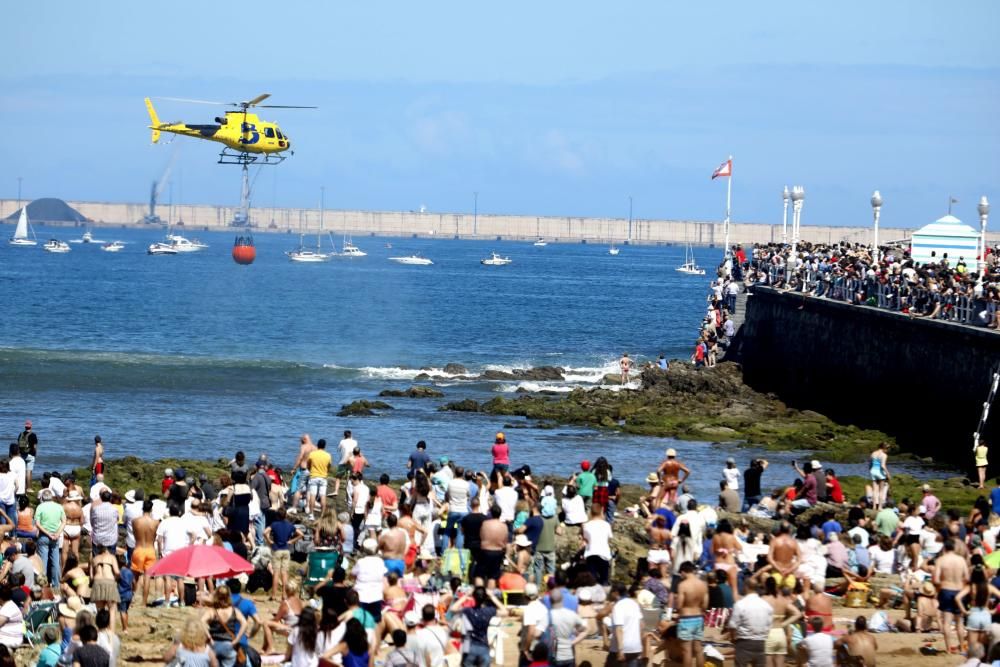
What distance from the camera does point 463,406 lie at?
41625 mm

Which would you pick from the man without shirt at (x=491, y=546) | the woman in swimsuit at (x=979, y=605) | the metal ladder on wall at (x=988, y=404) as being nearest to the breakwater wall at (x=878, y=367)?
the metal ladder on wall at (x=988, y=404)

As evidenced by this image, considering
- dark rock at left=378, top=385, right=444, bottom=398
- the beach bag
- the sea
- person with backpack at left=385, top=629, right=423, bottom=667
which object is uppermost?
person with backpack at left=385, top=629, right=423, bottom=667

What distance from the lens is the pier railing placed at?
3155cm

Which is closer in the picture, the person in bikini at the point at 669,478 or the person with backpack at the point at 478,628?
the person with backpack at the point at 478,628

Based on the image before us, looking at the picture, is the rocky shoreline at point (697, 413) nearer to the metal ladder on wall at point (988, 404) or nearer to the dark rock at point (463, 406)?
the dark rock at point (463, 406)

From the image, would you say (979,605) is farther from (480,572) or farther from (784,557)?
(480,572)

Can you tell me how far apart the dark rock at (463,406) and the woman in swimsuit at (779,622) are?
91.0 ft

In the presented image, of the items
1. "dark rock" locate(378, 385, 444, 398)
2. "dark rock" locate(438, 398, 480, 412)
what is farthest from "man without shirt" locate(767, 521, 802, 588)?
"dark rock" locate(378, 385, 444, 398)

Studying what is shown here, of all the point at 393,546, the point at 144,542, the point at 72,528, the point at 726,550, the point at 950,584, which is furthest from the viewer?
the point at 72,528

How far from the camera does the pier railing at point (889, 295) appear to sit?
1242 inches

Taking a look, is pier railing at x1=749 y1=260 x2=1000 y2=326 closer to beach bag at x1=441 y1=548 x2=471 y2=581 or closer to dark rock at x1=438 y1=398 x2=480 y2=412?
dark rock at x1=438 y1=398 x2=480 y2=412

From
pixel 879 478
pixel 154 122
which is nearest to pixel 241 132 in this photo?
pixel 154 122

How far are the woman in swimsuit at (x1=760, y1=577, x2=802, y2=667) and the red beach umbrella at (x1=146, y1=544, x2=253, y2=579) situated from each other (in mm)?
4942

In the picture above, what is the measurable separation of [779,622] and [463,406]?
1127 inches
